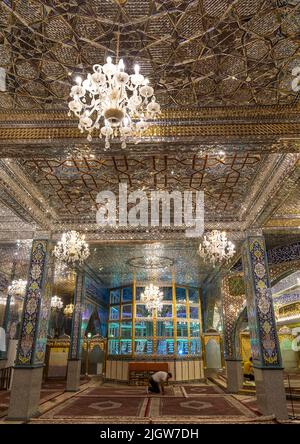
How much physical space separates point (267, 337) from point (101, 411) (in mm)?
4172

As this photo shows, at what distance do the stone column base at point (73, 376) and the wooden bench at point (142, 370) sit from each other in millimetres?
2383

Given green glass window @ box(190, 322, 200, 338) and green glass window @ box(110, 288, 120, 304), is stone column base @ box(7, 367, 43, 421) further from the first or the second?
green glass window @ box(190, 322, 200, 338)

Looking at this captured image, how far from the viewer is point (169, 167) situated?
5766 mm

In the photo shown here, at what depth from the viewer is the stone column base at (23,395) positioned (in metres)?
6.45

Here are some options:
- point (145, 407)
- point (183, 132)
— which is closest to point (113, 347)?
point (145, 407)

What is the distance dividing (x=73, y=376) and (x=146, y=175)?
27.1 ft

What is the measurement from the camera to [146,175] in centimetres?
608

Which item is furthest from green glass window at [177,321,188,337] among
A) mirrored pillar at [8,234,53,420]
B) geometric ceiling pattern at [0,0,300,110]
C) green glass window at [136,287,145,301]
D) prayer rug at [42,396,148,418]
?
geometric ceiling pattern at [0,0,300,110]

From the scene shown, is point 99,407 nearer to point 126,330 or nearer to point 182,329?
point 126,330

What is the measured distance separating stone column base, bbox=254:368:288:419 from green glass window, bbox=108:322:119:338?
8961 mm

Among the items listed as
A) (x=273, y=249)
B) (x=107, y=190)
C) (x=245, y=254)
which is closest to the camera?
(x=107, y=190)

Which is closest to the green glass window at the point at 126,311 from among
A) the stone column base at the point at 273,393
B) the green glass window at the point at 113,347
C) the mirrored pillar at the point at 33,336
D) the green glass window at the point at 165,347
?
the green glass window at the point at 113,347

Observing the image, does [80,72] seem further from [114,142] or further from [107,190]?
[107,190]

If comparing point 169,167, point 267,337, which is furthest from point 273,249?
point 169,167
